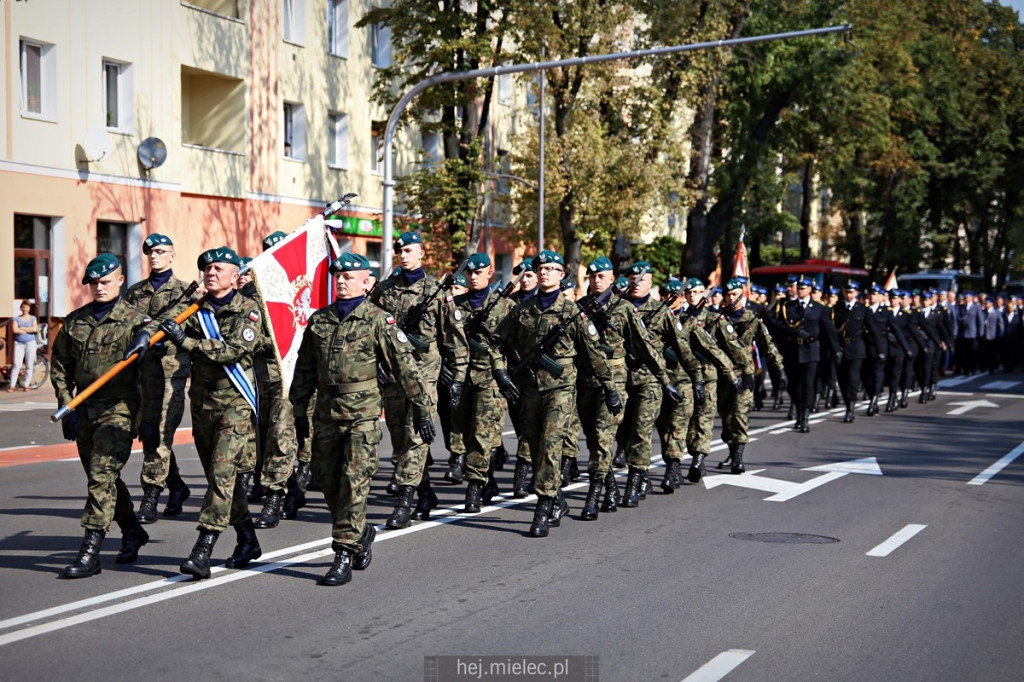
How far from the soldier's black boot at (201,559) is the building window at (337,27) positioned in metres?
28.8

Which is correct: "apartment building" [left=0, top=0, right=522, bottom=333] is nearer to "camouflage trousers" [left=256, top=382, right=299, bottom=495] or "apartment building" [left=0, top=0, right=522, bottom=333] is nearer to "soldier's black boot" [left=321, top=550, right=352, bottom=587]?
"camouflage trousers" [left=256, top=382, right=299, bottom=495]

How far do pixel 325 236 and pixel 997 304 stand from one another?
27812 millimetres

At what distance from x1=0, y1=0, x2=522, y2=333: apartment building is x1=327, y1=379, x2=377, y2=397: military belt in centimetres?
1830

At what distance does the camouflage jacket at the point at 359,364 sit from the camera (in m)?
8.15

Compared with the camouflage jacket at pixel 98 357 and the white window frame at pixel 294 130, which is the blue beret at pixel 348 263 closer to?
the camouflage jacket at pixel 98 357

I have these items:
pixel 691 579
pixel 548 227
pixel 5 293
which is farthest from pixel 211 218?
pixel 691 579

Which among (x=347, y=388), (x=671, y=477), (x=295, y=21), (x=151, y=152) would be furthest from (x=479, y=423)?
(x=295, y=21)

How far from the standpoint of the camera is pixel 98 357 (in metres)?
8.32

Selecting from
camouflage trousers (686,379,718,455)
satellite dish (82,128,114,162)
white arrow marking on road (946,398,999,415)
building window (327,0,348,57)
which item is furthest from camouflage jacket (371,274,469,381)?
building window (327,0,348,57)

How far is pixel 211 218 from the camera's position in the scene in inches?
1238

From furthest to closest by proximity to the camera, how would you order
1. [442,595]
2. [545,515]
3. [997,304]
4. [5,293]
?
[997,304], [5,293], [545,515], [442,595]

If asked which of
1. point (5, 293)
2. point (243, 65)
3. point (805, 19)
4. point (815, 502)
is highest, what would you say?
point (805, 19)

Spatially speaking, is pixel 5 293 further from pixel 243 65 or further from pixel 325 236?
pixel 325 236

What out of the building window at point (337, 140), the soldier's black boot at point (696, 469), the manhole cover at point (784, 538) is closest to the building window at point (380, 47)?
the building window at point (337, 140)
